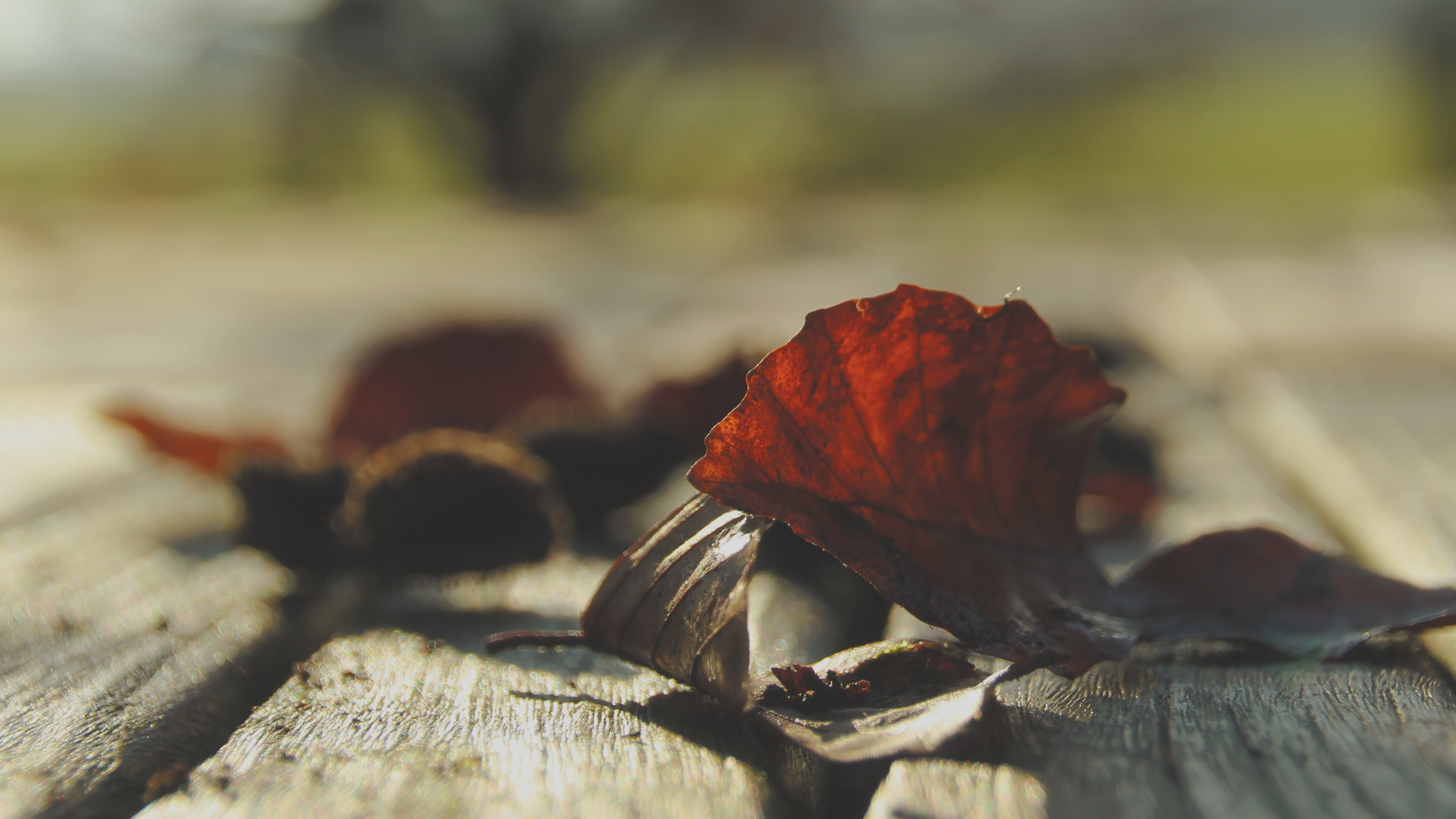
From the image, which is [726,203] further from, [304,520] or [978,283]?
[304,520]

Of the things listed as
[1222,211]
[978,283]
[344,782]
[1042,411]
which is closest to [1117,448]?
[1042,411]

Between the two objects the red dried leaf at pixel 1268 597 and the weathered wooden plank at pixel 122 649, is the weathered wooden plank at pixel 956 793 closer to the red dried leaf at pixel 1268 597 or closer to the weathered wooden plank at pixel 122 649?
the red dried leaf at pixel 1268 597

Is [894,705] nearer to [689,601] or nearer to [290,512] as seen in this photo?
[689,601]

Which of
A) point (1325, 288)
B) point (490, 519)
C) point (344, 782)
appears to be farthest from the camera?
point (1325, 288)

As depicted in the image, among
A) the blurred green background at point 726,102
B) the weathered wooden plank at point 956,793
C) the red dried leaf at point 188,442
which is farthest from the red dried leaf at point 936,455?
the blurred green background at point 726,102

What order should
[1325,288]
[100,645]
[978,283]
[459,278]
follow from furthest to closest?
[459,278] < [978,283] < [1325,288] < [100,645]

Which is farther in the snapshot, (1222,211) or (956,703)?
(1222,211)

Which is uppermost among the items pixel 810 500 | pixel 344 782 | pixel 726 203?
pixel 726 203

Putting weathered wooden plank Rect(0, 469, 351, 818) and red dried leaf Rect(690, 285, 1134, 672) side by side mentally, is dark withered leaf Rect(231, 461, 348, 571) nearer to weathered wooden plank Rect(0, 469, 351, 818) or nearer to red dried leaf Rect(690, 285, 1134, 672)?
weathered wooden plank Rect(0, 469, 351, 818)
